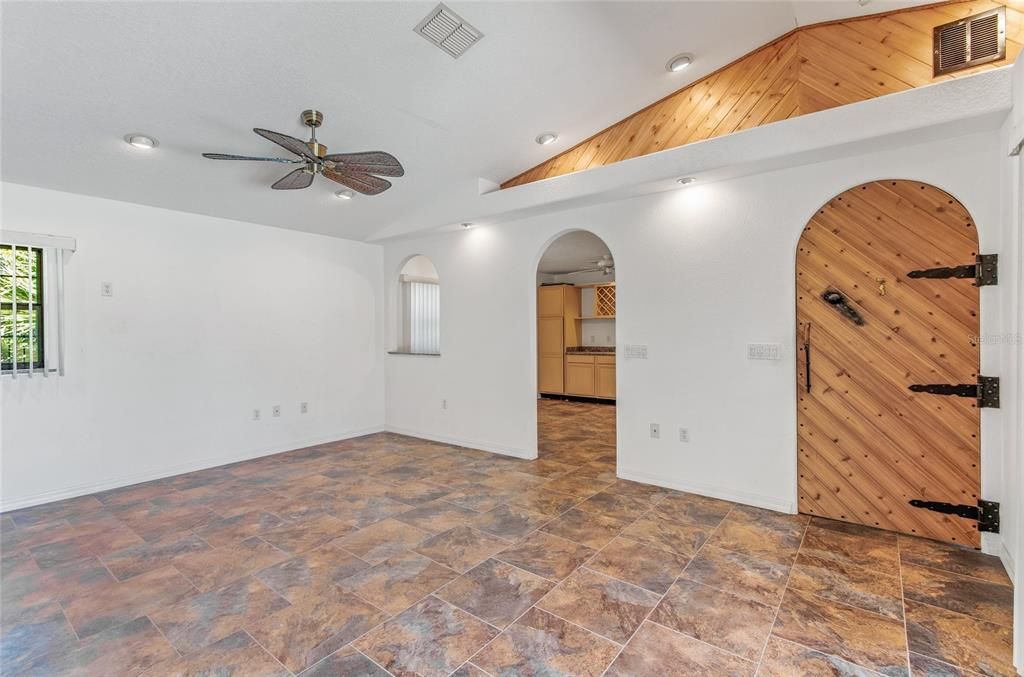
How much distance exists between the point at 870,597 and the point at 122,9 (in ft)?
15.4

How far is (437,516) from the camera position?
334 cm

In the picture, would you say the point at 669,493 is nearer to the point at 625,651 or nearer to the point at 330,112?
the point at 625,651

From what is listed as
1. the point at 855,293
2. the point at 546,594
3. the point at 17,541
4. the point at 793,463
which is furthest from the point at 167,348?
the point at 855,293

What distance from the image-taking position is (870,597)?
7.41ft

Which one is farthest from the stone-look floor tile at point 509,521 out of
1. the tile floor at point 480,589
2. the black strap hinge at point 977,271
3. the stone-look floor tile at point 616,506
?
the black strap hinge at point 977,271

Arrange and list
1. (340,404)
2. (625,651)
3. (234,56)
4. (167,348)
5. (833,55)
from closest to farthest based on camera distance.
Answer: (625,651) < (234,56) < (833,55) < (167,348) < (340,404)

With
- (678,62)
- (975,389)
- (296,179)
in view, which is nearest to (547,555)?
(975,389)

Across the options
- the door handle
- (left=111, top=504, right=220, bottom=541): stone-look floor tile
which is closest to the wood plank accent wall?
the door handle

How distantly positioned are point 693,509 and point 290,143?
372cm

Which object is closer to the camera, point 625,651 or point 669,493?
point 625,651

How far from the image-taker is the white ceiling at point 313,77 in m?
2.43

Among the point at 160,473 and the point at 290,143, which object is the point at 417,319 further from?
the point at 290,143

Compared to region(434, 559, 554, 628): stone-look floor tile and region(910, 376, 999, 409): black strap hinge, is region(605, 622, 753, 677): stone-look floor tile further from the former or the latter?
region(910, 376, 999, 409): black strap hinge

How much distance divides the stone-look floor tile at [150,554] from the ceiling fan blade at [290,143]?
8.38 feet
